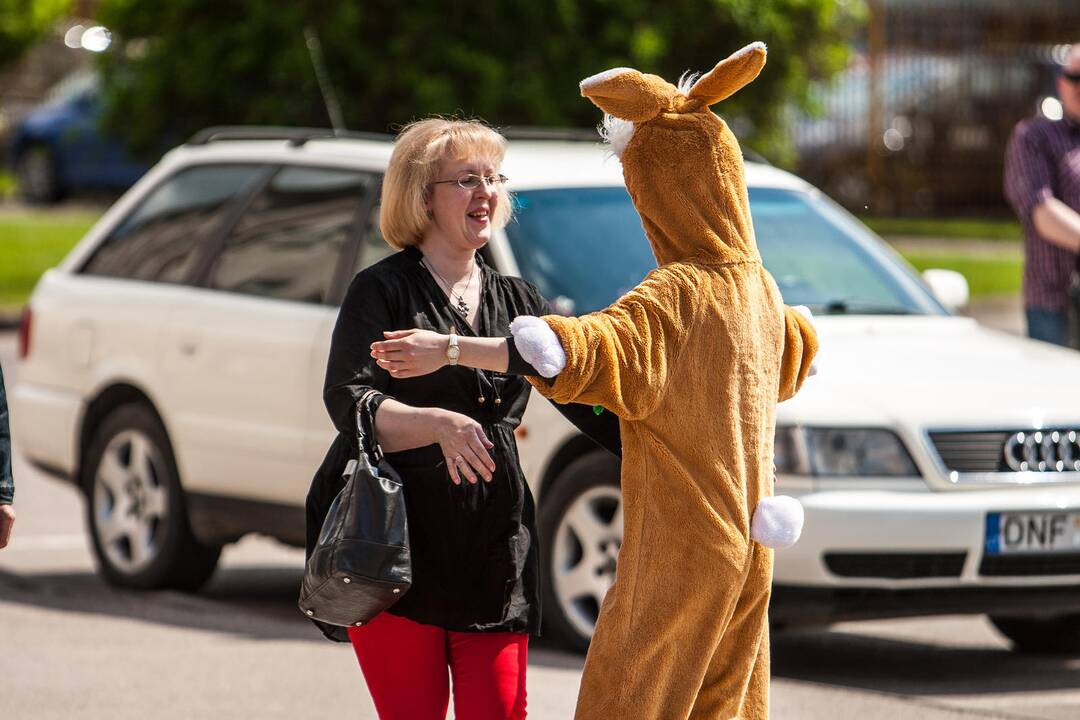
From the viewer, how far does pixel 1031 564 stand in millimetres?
6301

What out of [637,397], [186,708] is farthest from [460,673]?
[186,708]

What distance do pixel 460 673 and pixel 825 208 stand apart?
4.02 m

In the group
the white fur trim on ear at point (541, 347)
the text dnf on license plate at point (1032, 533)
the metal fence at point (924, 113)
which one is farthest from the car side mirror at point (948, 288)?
the metal fence at point (924, 113)

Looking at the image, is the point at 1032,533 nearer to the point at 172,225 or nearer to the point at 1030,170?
the point at 1030,170

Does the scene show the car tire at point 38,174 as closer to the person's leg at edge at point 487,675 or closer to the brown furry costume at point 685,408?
the person's leg at edge at point 487,675

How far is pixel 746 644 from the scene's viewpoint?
383cm

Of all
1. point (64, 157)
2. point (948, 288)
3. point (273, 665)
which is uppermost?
point (948, 288)

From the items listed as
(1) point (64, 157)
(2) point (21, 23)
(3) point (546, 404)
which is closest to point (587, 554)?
(3) point (546, 404)

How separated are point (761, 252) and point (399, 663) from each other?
134 inches

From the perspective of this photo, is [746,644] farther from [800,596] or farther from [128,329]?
[128,329]

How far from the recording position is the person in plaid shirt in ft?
26.9

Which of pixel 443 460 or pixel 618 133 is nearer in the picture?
pixel 618 133

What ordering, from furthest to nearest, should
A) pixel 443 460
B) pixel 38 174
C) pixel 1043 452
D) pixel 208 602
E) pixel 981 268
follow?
pixel 38 174, pixel 981 268, pixel 208 602, pixel 1043 452, pixel 443 460

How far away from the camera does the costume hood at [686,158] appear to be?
12.5 ft
